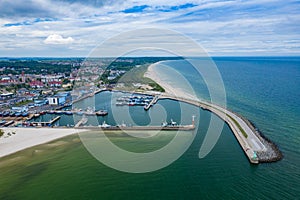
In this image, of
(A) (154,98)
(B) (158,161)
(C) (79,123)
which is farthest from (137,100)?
(B) (158,161)

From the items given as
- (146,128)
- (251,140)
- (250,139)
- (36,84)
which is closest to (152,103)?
(146,128)

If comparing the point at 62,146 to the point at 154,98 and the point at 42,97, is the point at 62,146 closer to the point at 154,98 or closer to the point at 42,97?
the point at 154,98

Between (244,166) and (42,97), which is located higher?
(42,97)

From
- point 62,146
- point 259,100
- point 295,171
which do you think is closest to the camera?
point 295,171

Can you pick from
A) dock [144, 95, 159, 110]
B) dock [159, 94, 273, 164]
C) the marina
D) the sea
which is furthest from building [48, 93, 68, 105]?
dock [159, 94, 273, 164]

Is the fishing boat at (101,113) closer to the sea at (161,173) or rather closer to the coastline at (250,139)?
the sea at (161,173)

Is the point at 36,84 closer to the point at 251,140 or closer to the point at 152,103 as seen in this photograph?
the point at 152,103

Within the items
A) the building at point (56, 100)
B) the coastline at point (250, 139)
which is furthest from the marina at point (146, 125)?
the building at point (56, 100)

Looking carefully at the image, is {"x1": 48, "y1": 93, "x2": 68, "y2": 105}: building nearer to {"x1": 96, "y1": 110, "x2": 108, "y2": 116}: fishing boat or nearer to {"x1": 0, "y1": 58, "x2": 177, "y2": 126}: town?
{"x1": 0, "y1": 58, "x2": 177, "y2": 126}: town
